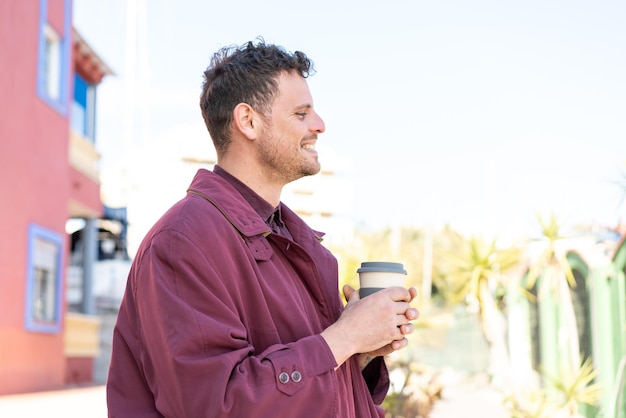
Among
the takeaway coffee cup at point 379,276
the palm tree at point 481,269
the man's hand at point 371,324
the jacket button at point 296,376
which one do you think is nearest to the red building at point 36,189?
the palm tree at point 481,269

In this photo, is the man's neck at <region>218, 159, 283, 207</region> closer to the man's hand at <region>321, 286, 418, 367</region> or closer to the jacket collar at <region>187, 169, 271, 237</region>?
the jacket collar at <region>187, 169, 271, 237</region>

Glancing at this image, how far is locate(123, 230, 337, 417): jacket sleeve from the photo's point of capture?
1.75m

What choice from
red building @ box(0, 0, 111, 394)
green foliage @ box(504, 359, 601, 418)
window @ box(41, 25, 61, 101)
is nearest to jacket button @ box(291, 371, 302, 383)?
green foliage @ box(504, 359, 601, 418)

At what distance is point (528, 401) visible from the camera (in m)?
11.3

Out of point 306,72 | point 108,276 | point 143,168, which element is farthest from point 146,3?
point 306,72

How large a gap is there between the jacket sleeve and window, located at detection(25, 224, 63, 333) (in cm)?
1148

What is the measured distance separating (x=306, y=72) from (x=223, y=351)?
86 cm

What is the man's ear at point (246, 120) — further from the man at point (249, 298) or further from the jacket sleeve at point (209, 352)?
the jacket sleeve at point (209, 352)

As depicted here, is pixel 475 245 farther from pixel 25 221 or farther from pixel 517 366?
pixel 25 221

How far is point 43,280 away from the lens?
14.0 metres

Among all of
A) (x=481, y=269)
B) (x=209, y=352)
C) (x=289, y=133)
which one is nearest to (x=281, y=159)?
(x=289, y=133)

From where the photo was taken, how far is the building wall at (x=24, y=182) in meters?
11.9

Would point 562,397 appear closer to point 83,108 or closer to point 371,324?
point 371,324

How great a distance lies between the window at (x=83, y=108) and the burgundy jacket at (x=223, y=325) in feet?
52.9
